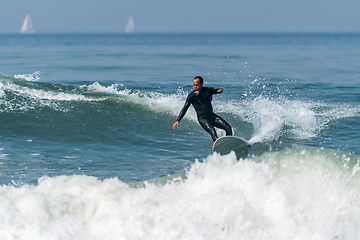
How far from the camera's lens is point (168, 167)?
832cm

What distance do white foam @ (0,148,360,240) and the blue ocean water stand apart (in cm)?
2

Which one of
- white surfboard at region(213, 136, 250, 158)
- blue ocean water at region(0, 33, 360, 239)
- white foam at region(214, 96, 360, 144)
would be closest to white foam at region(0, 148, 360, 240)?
blue ocean water at region(0, 33, 360, 239)

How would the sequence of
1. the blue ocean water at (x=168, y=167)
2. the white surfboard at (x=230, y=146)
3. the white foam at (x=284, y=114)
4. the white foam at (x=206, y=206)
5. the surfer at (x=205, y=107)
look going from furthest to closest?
the white foam at (x=284, y=114) < the surfer at (x=205, y=107) < the white surfboard at (x=230, y=146) < the blue ocean water at (x=168, y=167) < the white foam at (x=206, y=206)

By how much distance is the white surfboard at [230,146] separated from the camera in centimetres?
857

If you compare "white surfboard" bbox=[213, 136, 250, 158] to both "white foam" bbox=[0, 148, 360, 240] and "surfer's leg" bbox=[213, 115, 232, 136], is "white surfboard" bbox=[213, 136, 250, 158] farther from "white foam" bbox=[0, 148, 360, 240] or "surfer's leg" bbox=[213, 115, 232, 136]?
"white foam" bbox=[0, 148, 360, 240]

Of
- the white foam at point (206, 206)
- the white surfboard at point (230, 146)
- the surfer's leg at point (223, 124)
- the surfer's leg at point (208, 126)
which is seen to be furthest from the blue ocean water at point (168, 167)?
the surfer's leg at point (223, 124)

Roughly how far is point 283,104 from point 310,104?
4.00ft

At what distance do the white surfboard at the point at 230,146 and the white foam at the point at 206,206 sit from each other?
85.3 inches

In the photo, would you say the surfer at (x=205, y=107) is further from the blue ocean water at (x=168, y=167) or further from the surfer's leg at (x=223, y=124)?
the blue ocean water at (x=168, y=167)

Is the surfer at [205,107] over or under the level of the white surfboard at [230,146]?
over

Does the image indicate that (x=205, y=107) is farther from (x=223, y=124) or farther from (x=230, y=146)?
(x=230, y=146)

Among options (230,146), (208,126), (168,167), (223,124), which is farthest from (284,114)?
(168,167)

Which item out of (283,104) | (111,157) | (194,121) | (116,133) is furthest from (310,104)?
(111,157)

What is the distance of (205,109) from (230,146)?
1.13m
